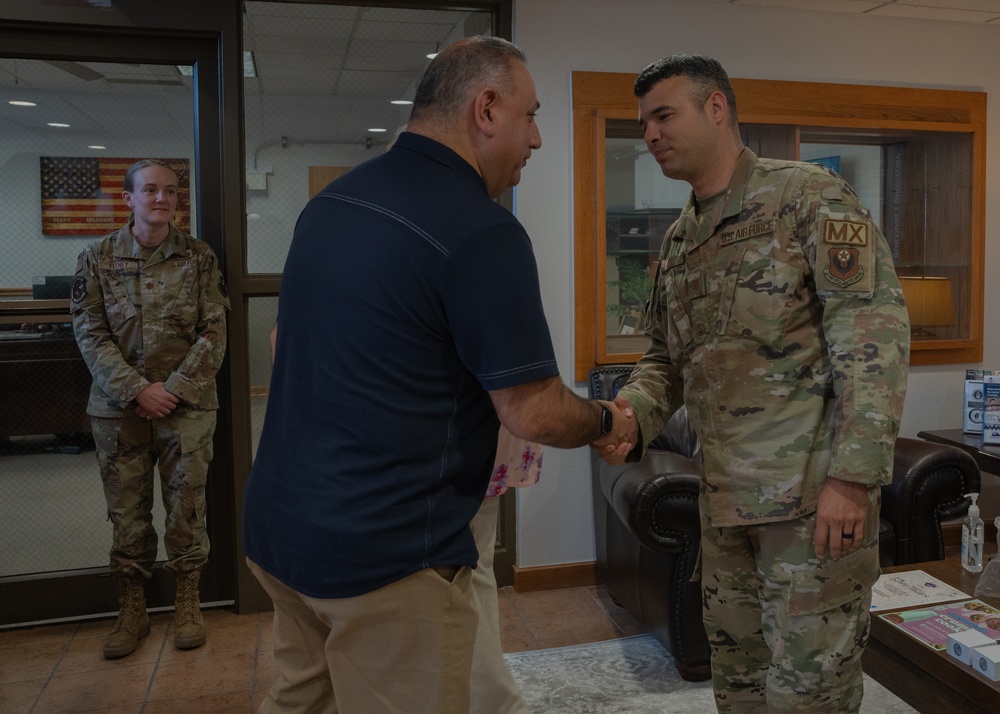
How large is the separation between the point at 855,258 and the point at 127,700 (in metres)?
2.49

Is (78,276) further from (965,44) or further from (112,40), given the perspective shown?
(965,44)

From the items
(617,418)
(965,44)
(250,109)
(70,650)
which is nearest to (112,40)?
(250,109)

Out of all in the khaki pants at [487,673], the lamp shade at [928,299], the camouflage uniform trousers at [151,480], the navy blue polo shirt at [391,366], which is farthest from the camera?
the lamp shade at [928,299]

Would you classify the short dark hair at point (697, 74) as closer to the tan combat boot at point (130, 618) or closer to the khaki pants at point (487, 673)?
the khaki pants at point (487, 673)

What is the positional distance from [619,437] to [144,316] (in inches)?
79.3

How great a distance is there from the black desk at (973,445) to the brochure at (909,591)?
3.70 ft

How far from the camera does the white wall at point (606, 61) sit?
11.2 ft

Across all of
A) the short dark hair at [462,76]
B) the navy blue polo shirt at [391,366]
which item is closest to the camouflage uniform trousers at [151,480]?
the navy blue polo shirt at [391,366]

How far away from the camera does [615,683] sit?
8.78 ft

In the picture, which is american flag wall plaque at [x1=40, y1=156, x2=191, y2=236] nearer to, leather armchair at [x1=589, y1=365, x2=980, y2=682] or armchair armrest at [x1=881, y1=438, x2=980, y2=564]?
leather armchair at [x1=589, y1=365, x2=980, y2=682]

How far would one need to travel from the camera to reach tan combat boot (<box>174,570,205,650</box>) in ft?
9.91

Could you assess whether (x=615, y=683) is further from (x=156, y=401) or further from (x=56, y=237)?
(x=56, y=237)

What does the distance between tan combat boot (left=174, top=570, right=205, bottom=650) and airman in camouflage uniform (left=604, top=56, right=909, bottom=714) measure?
2.01 meters

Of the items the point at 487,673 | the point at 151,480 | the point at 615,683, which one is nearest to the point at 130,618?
the point at 151,480
